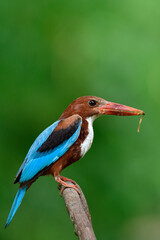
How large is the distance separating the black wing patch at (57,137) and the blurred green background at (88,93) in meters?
1.48

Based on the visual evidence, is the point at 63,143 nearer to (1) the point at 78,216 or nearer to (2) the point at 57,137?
(2) the point at 57,137

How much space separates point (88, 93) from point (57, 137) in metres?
1.69

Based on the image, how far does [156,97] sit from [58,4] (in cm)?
151

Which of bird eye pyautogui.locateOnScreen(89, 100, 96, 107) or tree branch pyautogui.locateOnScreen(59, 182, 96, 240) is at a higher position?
bird eye pyautogui.locateOnScreen(89, 100, 96, 107)

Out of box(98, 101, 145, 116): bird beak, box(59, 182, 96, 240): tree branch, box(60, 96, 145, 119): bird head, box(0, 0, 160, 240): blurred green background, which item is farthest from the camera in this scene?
box(0, 0, 160, 240): blurred green background

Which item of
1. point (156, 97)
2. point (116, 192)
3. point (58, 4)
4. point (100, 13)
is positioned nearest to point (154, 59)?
point (156, 97)

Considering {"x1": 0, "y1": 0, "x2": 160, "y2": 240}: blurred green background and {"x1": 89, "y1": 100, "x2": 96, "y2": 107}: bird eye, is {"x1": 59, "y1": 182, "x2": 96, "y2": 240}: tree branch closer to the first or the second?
{"x1": 89, "y1": 100, "x2": 96, "y2": 107}: bird eye

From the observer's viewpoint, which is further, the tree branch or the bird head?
the bird head

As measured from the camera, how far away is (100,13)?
5156 mm

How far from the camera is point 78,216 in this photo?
229 cm

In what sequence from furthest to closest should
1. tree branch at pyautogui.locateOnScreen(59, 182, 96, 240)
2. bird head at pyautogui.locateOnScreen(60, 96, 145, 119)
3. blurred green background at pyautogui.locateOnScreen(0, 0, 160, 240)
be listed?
blurred green background at pyautogui.locateOnScreen(0, 0, 160, 240), bird head at pyautogui.locateOnScreen(60, 96, 145, 119), tree branch at pyautogui.locateOnScreen(59, 182, 96, 240)

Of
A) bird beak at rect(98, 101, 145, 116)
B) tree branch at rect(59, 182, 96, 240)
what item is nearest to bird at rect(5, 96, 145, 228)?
bird beak at rect(98, 101, 145, 116)

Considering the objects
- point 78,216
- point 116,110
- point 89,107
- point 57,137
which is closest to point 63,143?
point 57,137

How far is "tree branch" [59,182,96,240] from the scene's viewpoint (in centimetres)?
208
